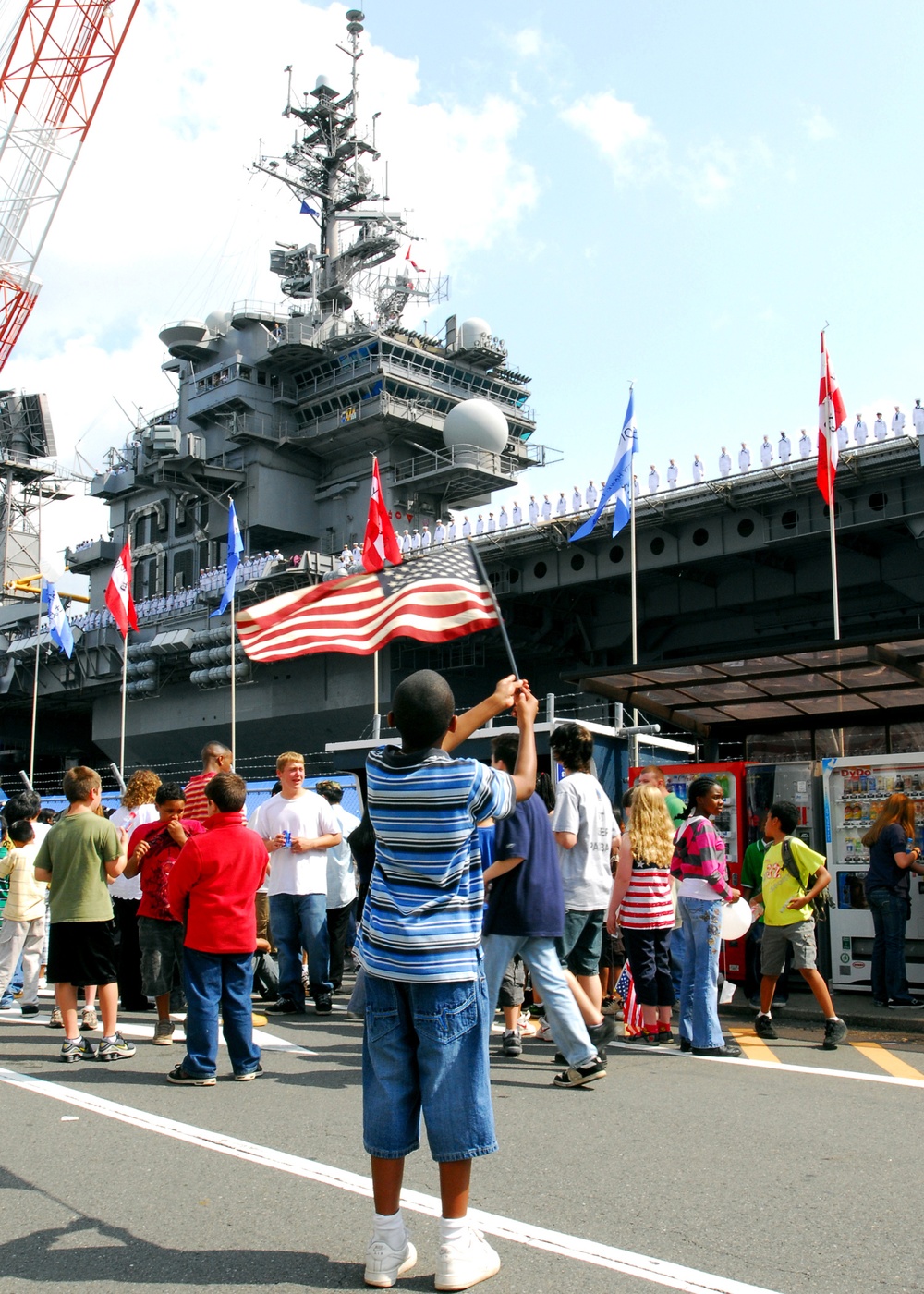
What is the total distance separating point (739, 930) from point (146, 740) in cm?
3545

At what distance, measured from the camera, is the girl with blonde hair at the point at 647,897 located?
22.9 feet

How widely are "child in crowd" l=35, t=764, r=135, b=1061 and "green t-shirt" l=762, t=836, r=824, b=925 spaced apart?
173 inches

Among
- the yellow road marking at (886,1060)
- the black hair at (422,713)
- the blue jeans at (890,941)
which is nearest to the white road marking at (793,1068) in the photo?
the yellow road marking at (886,1060)

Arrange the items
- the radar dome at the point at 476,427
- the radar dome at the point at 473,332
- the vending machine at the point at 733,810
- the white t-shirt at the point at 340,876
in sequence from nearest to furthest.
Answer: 1. the white t-shirt at the point at 340,876
2. the vending machine at the point at 733,810
3. the radar dome at the point at 476,427
4. the radar dome at the point at 473,332

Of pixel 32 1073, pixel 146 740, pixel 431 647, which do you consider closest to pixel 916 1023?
pixel 32 1073

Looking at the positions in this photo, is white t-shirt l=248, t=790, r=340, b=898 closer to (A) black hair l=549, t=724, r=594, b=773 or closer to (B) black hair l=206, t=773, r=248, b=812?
(B) black hair l=206, t=773, r=248, b=812

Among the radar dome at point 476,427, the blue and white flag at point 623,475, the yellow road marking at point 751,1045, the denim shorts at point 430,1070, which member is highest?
the radar dome at point 476,427

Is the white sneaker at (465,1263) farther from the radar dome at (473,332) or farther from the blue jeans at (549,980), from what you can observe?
the radar dome at (473,332)

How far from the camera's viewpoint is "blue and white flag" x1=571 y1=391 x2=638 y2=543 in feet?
65.2

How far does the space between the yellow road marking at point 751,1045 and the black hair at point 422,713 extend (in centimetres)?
449

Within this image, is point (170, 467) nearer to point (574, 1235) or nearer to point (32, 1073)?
point (32, 1073)

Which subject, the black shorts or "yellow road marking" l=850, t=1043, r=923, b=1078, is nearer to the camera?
"yellow road marking" l=850, t=1043, r=923, b=1078

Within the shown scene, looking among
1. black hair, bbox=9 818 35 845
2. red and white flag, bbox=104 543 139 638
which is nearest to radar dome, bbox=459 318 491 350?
red and white flag, bbox=104 543 139 638

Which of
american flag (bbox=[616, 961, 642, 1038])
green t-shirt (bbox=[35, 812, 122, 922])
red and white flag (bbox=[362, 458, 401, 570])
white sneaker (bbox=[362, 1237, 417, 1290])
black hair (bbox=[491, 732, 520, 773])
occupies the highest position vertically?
Answer: red and white flag (bbox=[362, 458, 401, 570])
